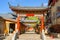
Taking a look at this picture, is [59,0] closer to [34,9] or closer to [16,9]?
[34,9]

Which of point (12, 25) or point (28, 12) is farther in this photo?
point (12, 25)

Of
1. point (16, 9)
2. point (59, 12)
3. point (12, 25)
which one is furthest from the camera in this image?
point (12, 25)

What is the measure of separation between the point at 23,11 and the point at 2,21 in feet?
11.7

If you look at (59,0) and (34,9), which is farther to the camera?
(59,0)

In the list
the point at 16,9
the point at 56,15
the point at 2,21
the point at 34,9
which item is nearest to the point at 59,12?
the point at 56,15

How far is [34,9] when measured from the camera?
24.6 m

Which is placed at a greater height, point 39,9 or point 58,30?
point 39,9

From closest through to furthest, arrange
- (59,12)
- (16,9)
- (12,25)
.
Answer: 1. (16,9)
2. (59,12)
3. (12,25)

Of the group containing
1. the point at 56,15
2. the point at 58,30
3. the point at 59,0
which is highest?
the point at 59,0

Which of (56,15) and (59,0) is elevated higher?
(59,0)

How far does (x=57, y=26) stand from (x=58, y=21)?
301 centimetres

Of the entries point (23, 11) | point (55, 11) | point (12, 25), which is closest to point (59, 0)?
point (55, 11)

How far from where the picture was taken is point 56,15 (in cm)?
2830

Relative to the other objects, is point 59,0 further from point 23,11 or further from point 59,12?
point 23,11
